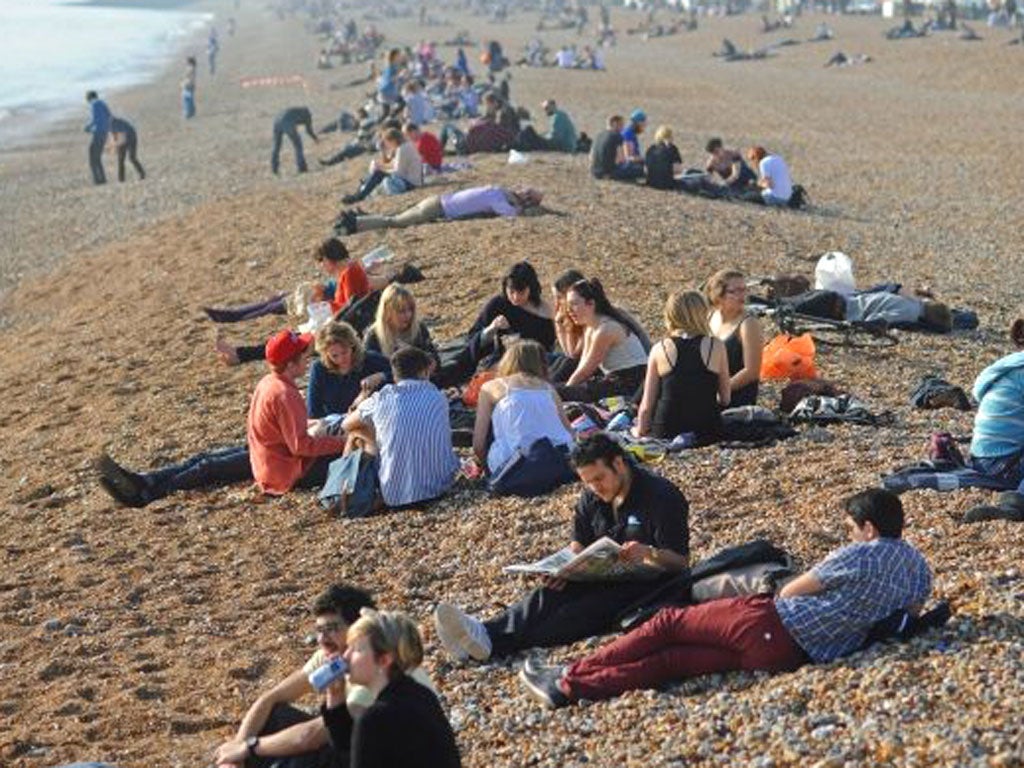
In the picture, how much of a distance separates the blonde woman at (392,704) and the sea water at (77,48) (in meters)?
45.9

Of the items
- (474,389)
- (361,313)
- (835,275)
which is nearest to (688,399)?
(474,389)

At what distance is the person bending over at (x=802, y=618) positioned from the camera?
21.4 ft

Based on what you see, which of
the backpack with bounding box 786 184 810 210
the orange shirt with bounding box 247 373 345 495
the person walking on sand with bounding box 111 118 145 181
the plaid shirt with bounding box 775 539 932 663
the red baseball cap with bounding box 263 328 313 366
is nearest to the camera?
the plaid shirt with bounding box 775 539 932 663

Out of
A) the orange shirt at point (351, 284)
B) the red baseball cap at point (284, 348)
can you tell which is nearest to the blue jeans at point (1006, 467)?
the red baseball cap at point (284, 348)

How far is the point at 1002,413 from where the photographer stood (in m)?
8.46

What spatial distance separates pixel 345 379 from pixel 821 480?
2913 mm

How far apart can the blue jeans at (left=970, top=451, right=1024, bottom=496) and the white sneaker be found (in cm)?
275

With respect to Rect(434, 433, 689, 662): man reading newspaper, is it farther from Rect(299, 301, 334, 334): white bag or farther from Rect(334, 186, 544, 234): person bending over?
Rect(334, 186, 544, 234): person bending over

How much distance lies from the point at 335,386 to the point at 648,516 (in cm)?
346

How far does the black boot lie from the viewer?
7906 mm

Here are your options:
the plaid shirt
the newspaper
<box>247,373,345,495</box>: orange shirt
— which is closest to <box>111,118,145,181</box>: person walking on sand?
<box>247,373,345,495</box>: orange shirt

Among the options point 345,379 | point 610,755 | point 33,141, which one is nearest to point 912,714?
point 610,755

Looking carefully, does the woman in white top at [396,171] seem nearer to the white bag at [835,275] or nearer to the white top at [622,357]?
the white bag at [835,275]

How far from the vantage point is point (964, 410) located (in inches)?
426
